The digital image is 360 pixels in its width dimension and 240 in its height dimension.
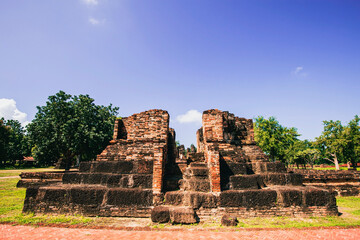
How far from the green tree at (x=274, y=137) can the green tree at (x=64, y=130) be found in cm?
2366

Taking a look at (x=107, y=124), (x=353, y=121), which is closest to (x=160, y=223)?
(x=107, y=124)

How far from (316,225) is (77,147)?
17903 millimetres

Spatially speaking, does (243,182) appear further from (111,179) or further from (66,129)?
(66,129)

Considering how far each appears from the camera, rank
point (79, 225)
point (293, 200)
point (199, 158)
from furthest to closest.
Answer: point (199, 158) → point (293, 200) → point (79, 225)

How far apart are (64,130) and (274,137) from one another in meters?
29.3

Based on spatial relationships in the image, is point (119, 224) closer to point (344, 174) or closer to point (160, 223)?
point (160, 223)

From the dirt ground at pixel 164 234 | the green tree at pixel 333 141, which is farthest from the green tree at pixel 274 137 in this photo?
the dirt ground at pixel 164 234

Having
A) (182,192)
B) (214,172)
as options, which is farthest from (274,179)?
(182,192)

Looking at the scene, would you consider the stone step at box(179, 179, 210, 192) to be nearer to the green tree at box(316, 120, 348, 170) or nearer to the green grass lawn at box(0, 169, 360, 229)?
the green grass lawn at box(0, 169, 360, 229)

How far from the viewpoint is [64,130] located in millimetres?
15148

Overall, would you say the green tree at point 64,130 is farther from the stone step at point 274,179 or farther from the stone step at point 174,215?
the stone step at point 274,179

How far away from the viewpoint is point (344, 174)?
8.92 meters

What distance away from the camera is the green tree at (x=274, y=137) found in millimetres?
26656

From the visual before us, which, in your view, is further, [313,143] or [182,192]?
[313,143]
